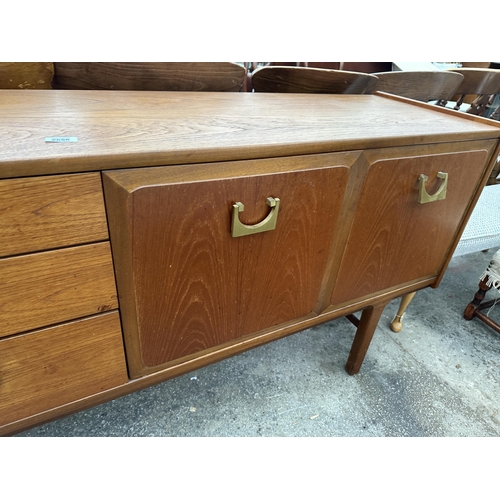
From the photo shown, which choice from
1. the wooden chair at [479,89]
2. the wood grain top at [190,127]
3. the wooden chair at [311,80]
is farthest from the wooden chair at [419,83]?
the wood grain top at [190,127]

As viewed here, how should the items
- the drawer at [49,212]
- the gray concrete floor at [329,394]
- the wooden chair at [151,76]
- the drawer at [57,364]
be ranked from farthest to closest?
the gray concrete floor at [329,394] → the wooden chair at [151,76] → the drawer at [57,364] → the drawer at [49,212]

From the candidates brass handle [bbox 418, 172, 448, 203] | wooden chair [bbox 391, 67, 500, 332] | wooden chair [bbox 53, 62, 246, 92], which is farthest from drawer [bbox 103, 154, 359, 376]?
wooden chair [bbox 391, 67, 500, 332]

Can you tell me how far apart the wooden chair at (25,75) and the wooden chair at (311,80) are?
60cm

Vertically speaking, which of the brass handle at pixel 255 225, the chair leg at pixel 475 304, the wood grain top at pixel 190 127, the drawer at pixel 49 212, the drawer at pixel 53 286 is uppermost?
the wood grain top at pixel 190 127

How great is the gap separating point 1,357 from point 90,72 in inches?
28.2

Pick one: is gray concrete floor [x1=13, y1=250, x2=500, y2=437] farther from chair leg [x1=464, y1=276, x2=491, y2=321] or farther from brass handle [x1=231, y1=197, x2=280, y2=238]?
brass handle [x1=231, y1=197, x2=280, y2=238]

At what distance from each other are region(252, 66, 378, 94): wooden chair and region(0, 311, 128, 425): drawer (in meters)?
0.91

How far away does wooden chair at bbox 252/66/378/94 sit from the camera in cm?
112

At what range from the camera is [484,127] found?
866 millimetres

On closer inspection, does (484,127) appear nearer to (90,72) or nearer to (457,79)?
(457,79)

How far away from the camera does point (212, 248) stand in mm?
642

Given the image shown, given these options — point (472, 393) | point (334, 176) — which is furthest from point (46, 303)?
point (472, 393)

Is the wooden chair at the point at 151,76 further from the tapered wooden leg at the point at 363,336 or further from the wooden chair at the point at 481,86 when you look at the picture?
the wooden chair at the point at 481,86

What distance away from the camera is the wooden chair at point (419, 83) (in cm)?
131
